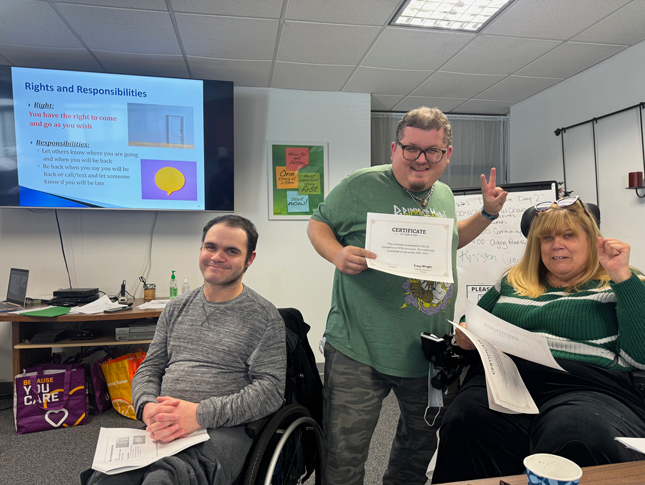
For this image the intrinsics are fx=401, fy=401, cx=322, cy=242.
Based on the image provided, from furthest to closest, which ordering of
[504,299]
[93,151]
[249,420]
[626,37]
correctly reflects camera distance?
[93,151] < [626,37] < [504,299] < [249,420]

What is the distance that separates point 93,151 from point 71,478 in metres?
2.13

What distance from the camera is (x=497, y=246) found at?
298 centimetres

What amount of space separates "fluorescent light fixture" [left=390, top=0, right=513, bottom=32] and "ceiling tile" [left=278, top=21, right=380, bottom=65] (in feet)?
0.74

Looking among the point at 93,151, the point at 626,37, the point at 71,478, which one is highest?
the point at 626,37

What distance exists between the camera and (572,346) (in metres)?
1.32

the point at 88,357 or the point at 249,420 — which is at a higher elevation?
the point at 249,420

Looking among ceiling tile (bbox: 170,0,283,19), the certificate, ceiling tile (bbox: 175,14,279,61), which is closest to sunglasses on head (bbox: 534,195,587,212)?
the certificate

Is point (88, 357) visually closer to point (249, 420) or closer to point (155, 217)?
point (155, 217)

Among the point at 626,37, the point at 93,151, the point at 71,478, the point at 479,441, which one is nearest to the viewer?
the point at 479,441

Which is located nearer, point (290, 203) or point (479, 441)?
point (479, 441)

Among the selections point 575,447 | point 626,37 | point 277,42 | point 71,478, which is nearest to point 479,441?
point 575,447

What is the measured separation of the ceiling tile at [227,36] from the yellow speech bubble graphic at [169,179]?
860 millimetres

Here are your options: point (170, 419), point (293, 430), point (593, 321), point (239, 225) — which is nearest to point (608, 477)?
point (593, 321)

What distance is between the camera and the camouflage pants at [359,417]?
1372 millimetres
